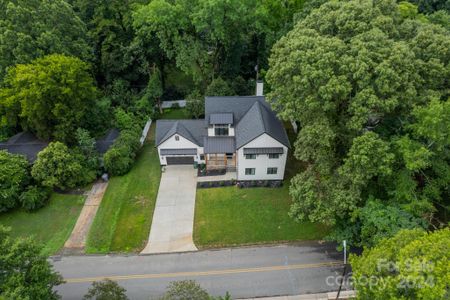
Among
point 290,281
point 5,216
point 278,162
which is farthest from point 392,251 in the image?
point 5,216

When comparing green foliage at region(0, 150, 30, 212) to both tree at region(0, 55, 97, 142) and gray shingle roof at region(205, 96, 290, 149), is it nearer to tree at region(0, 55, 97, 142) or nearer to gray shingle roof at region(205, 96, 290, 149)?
tree at region(0, 55, 97, 142)

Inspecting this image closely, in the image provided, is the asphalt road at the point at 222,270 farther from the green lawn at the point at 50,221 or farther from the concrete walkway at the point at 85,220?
the green lawn at the point at 50,221

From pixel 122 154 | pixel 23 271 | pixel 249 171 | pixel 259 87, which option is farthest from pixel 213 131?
pixel 23 271

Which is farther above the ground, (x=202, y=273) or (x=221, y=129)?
(x=221, y=129)

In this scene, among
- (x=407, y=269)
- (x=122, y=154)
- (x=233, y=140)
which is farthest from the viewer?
(x=122, y=154)

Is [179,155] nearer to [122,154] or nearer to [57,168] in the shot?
[122,154]

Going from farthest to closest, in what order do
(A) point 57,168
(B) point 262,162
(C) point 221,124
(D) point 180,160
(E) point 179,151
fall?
1. (D) point 180,160
2. (E) point 179,151
3. (C) point 221,124
4. (B) point 262,162
5. (A) point 57,168

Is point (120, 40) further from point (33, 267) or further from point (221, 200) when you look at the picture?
point (33, 267)
